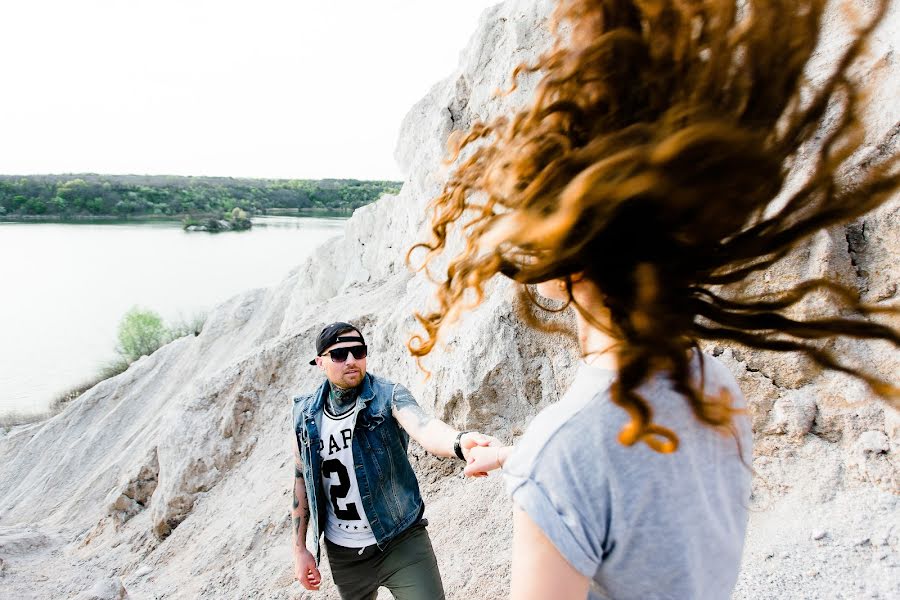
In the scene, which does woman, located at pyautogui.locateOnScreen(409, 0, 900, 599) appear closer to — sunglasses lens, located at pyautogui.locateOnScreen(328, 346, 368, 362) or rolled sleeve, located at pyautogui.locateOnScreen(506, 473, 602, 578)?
rolled sleeve, located at pyautogui.locateOnScreen(506, 473, 602, 578)

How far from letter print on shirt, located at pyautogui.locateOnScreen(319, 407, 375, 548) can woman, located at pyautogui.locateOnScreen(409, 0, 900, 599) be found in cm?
195

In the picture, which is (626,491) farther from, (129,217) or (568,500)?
(129,217)

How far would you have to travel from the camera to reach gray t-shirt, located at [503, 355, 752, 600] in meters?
0.83

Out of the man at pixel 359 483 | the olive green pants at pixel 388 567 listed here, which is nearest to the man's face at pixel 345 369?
the man at pixel 359 483

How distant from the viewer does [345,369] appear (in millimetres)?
2859

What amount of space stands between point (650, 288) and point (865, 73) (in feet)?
11.7

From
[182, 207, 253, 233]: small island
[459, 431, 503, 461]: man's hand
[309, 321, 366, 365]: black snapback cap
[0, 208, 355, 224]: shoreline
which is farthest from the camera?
[0, 208, 355, 224]: shoreline

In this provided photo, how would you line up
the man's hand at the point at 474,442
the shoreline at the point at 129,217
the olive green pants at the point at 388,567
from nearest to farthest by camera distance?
the man's hand at the point at 474,442 < the olive green pants at the point at 388,567 < the shoreline at the point at 129,217

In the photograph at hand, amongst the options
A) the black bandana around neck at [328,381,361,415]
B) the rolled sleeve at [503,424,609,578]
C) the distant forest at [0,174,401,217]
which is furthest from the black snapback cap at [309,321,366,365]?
the distant forest at [0,174,401,217]

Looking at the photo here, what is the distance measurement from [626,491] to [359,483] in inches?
82.0

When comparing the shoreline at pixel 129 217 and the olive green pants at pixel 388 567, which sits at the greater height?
the olive green pants at pixel 388 567

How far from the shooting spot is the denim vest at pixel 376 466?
107 inches

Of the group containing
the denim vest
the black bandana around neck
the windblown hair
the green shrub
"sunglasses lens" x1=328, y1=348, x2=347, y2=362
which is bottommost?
the green shrub

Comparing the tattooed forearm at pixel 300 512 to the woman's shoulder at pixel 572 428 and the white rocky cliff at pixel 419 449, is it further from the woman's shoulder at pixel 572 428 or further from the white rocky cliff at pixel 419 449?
the woman's shoulder at pixel 572 428
